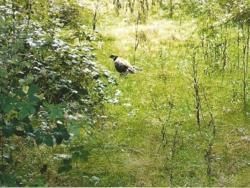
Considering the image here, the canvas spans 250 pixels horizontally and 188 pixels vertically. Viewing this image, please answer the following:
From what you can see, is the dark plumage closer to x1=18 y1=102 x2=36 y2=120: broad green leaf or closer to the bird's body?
the bird's body

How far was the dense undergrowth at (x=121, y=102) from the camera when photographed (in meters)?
3.70

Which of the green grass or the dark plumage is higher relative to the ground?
the dark plumage

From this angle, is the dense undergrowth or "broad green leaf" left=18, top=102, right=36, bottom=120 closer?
"broad green leaf" left=18, top=102, right=36, bottom=120

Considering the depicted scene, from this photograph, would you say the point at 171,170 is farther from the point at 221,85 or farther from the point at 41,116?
the point at 221,85

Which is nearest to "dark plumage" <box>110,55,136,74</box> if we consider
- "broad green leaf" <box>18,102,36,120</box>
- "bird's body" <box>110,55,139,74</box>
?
"bird's body" <box>110,55,139,74</box>

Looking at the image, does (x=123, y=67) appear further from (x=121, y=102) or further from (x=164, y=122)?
(x=164, y=122)

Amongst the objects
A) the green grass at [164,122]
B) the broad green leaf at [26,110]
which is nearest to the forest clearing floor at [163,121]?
the green grass at [164,122]

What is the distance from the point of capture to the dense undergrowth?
3.70 metres

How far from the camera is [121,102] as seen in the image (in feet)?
18.4

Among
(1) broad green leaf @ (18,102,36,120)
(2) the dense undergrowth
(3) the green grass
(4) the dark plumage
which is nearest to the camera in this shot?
(1) broad green leaf @ (18,102,36,120)

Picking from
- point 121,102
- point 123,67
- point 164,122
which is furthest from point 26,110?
point 123,67

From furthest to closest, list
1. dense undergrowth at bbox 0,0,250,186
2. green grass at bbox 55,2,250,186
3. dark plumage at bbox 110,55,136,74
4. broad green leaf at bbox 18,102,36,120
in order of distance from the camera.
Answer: dark plumage at bbox 110,55,136,74, green grass at bbox 55,2,250,186, dense undergrowth at bbox 0,0,250,186, broad green leaf at bbox 18,102,36,120

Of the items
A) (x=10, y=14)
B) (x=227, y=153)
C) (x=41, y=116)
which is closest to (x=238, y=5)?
(x=227, y=153)

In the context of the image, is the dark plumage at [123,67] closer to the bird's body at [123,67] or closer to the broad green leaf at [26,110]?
the bird's body at [123,67]
